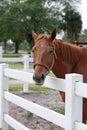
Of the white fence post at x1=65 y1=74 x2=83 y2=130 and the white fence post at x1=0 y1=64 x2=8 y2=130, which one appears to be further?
the white fence post at x1=0 y1=64 x2=8 y2=130

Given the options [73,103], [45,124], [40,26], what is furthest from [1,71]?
[40,26]

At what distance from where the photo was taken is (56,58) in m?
5.02

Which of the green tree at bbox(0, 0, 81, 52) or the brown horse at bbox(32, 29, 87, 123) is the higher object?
the green tree at bbox(0, 0, 81, 52)

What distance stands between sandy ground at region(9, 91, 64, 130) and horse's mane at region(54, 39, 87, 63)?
2.34 metres

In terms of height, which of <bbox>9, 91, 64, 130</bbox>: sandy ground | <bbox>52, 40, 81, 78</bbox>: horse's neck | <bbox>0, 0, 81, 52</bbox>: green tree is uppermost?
<bbox>0, 0, 81, 52</bbox>: green tree

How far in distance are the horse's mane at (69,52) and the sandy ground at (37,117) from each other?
2.34 meters

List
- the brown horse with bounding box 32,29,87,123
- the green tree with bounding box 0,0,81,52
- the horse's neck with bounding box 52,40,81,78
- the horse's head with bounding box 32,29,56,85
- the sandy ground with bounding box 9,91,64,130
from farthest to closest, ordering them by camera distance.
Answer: the green tree with bounding box 0,0,81,52 → the sandy ground with bounding box 9,91,64,130 → the horse's neck with bounding box 52,40,81,78 → the brown horse with bounding box 32,29,87,123 → the horse's head with bounding box 32,29,56,85

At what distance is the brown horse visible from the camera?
4.46 metres

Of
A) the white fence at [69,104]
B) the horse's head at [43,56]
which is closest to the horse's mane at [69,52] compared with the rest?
the horse's head at [43,56]

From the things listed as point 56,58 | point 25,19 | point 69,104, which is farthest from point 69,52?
point 25,19

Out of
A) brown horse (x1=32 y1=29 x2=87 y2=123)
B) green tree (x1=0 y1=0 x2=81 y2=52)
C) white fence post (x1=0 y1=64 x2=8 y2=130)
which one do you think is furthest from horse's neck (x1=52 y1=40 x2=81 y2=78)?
green tree (x1=0 y1=0 x2=81 y2=52)

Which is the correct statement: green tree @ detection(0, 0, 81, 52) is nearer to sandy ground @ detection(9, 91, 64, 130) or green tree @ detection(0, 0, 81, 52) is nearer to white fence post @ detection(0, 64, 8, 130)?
sandy ground @ detection(9, 91, 64, 130)

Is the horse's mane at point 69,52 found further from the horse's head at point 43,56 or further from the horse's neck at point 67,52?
the horse's head at point 43,56

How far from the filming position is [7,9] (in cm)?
4775
